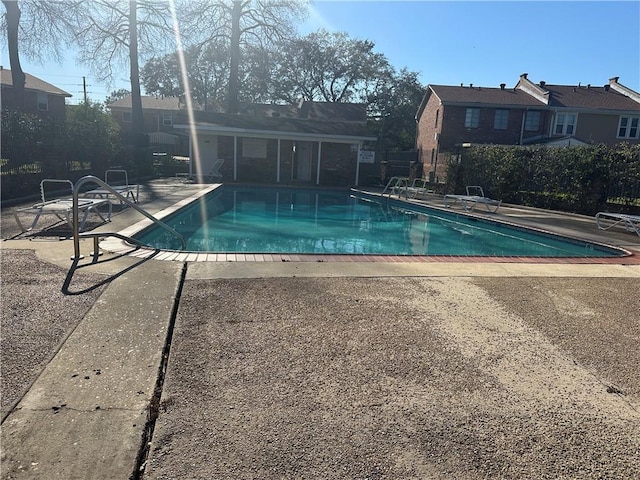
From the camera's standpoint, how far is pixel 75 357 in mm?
2850

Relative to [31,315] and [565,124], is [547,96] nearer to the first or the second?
[565,124]

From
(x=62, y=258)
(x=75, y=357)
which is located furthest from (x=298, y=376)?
(x=62, y=258)

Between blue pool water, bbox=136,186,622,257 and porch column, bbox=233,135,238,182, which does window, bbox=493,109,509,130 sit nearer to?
blue pool water, bbox=136,186,622,257

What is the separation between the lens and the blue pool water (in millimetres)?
8836

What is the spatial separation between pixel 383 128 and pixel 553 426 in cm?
4099

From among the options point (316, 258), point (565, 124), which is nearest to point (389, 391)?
point (316, 258)

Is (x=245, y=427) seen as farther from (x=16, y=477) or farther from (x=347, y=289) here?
(x=347, y=289)

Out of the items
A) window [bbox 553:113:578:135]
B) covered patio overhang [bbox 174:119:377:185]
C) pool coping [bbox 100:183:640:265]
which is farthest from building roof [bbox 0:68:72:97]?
Answer: window [bbox 553:113:578:135]

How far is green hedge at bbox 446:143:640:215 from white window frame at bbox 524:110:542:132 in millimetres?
13727

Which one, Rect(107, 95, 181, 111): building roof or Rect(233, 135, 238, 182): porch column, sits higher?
Rect(107, 95, 181, 111): building roof

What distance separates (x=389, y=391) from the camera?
2.66 metres

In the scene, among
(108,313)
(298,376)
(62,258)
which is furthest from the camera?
(62,258)

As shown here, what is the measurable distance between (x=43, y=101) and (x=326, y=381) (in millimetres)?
36757

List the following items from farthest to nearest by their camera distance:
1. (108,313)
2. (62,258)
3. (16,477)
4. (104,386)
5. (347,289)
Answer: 1. (62,258)
2. (347,289)
3. (108,313)
4. (104,386)
5. (16,477)
